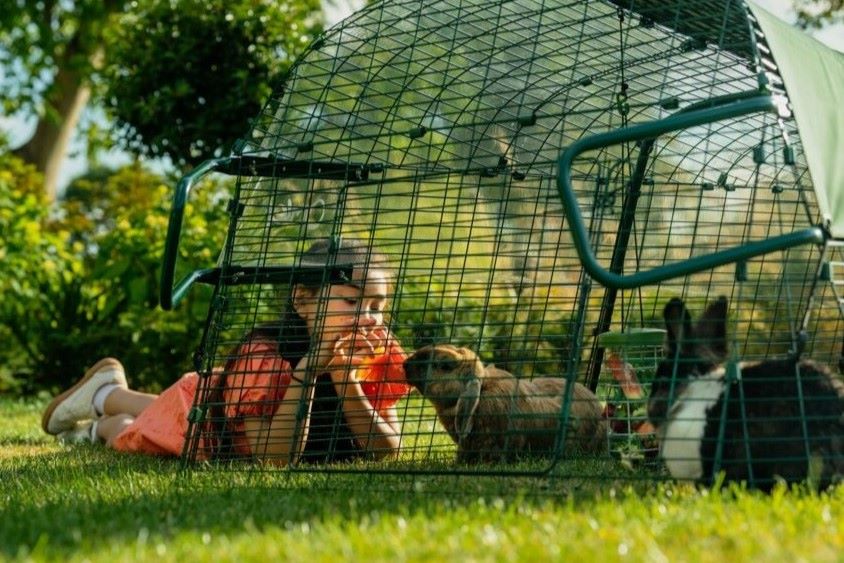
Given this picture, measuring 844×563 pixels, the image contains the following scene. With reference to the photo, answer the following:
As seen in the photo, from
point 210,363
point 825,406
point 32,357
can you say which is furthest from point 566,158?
point 32,357

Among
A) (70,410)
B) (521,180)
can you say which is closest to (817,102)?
(521,180)

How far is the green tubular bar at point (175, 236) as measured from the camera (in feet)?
13.7

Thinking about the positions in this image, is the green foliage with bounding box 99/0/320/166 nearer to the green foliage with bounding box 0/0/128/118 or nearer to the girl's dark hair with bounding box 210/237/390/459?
the girl's dark hair with bounding box 210/237/390/459

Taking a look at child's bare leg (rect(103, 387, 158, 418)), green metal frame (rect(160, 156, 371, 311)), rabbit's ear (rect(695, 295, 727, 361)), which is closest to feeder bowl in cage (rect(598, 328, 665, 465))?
rabbit's ear (rect(695, 295, 727, 361))

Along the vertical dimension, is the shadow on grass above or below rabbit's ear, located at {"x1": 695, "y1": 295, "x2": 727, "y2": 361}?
below

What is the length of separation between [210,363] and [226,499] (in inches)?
37.4

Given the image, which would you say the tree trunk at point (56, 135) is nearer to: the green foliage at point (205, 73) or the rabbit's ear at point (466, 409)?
the green foliage at point (205, 73)

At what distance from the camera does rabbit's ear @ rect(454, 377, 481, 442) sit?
15.6 ft

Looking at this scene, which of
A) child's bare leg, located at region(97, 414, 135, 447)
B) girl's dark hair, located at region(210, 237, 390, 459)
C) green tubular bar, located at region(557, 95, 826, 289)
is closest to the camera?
green tubular bar, located at region(557, 95, 826, 289)

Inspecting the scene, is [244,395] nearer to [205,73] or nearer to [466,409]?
[466,409]

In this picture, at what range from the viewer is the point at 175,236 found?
427 centimetres

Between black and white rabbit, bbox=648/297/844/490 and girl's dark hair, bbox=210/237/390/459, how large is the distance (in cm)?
126

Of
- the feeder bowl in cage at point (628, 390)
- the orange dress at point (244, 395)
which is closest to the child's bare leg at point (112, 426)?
the orange dress at point (244, 395)

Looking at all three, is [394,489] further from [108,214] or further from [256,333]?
[108,214]
